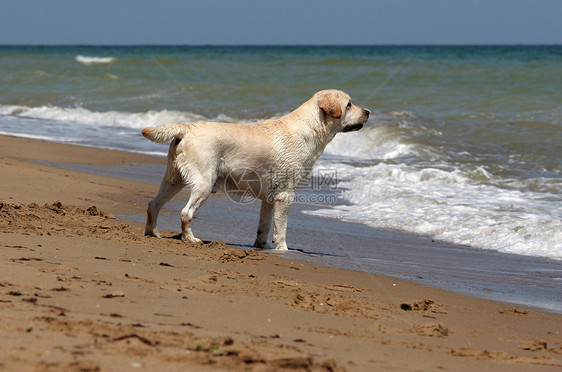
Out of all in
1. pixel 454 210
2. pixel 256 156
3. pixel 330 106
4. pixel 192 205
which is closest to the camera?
pixel 192 205

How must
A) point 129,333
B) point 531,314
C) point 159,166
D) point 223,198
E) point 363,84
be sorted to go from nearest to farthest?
→ point 129,333 → point 531,314 → point 223,198 → point 159,166 → point 363,84

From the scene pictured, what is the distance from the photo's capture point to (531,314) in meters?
5.98

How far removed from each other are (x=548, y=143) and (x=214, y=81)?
21.0m

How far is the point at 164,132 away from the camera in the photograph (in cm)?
753

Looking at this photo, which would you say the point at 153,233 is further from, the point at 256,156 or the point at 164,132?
the point at 256,156

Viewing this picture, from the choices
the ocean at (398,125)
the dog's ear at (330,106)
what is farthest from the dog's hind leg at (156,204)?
the ocean at (398,125)

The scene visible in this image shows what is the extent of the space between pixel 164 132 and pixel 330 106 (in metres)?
2.12

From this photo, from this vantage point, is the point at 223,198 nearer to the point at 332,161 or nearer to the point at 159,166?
the point at 159,166

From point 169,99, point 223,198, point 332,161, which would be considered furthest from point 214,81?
point 223,198

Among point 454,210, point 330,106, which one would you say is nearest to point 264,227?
point 330,106

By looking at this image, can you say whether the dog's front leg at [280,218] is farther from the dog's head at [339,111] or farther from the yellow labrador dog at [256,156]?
the dog's head at [339,111]

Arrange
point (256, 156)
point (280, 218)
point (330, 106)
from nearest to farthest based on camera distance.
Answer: point (256, 156) < point (280, 218) < point (330, 106)

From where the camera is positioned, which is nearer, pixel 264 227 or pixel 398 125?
pixel 264 227

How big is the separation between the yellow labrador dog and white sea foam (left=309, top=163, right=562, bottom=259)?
2.24m
